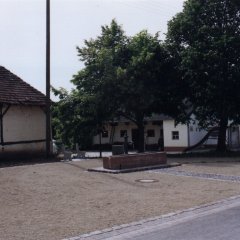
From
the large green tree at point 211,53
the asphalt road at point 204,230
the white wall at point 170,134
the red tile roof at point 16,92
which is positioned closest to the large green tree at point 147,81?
the large green tree at point 211,53

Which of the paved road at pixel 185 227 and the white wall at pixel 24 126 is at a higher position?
the white wall at pixel 24 126

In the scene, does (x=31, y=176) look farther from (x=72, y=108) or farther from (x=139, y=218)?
(x=72, y=108)

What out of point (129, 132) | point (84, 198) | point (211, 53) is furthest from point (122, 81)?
point (129, 132)

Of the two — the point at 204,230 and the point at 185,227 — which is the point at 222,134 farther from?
the point at 204,230

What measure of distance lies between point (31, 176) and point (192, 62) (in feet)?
51.2

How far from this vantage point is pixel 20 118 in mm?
27625

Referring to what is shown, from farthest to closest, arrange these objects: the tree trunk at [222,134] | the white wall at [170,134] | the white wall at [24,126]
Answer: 1. the white wall at [170,134]
2. the tree trunk at [222,134]
3. the white wall at [24,126]

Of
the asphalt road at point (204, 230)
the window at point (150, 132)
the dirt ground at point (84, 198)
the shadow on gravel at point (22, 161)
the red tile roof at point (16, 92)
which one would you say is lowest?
the asphalt road at point (204, 230)

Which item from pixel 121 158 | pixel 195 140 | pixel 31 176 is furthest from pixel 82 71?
pixel 195 140

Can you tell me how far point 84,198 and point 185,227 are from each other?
440 centimetres

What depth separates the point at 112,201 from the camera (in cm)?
1287

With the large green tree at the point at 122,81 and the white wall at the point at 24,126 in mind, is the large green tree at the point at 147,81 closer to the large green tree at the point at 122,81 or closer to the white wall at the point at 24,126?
the large green tree at the point at 122,81

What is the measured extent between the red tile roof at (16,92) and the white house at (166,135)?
1775cm

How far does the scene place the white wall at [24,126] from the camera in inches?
1051
